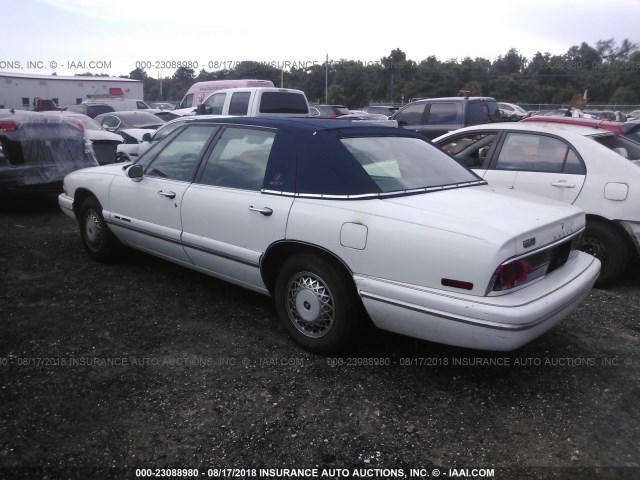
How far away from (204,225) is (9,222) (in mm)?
4526

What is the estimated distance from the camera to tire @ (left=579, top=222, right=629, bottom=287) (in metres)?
4.58

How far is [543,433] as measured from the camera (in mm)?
2686

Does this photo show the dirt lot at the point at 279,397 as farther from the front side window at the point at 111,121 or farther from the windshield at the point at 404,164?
the front side window at the point at 111,121

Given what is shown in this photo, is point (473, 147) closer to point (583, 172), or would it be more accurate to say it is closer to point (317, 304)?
point (583, 172)

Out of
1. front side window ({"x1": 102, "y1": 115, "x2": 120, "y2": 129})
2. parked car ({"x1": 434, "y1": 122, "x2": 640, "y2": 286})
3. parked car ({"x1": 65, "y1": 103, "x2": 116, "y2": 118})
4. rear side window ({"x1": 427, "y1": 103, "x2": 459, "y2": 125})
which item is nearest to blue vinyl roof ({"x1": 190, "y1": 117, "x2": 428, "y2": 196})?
parked car ({"x1": 434, "y1": 122, "x2": 640, "y2": 286})

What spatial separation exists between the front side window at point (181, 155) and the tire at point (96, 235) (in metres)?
0.87

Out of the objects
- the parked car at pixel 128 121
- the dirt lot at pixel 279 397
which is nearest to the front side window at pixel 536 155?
the dirt lot at pixel 279 397

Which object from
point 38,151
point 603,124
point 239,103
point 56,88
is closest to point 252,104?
point 239,103

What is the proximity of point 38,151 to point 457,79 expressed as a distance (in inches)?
1921

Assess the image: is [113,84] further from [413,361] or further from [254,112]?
[413,361]

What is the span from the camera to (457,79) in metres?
50.5

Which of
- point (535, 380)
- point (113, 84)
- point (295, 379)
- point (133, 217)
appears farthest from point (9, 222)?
point (113, 84)

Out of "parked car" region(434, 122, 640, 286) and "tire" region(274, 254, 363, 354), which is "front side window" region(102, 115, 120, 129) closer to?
"parked car" region(434, 122, 640, 286)

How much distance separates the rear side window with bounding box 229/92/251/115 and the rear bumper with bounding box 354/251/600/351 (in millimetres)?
7937
